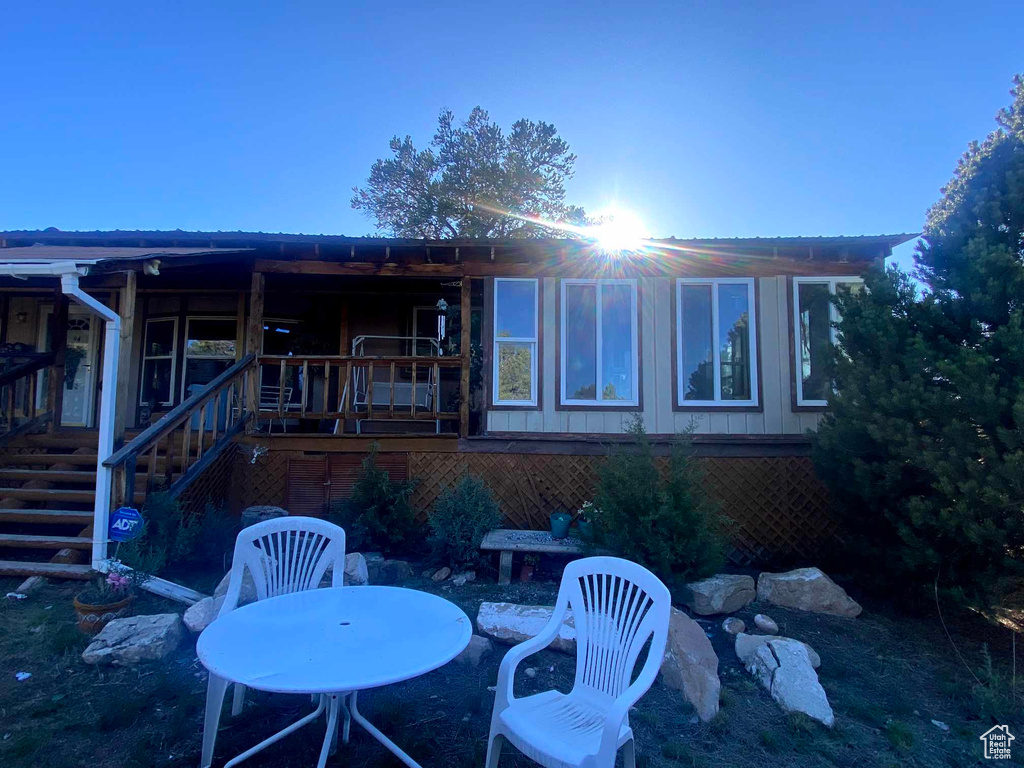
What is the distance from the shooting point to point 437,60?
9.71 meters

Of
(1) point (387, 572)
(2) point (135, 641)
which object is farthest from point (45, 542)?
(1) point (387, 572)

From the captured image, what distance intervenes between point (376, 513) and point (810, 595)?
4.11 metres

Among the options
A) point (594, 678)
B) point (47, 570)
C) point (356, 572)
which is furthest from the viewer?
point (47, 570)

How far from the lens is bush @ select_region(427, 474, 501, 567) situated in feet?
17.5

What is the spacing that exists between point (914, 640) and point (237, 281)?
9033mm

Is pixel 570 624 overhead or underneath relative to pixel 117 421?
underneath

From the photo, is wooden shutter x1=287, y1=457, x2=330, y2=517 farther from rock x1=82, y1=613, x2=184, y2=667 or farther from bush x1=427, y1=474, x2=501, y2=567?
rock x1=82, y1=613, x2=184, y2=667

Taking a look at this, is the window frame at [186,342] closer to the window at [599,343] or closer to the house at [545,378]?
the house at [545,378]

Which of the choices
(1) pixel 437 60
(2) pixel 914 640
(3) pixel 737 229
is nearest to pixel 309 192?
(1) pixel 437 60

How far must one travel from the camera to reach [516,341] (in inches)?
271

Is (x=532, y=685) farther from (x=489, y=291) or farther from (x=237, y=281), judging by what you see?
(x=237, y=281)

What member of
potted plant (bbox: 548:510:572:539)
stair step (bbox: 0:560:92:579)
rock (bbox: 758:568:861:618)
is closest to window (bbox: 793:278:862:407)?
rock (bbox: 758:568:861:618)

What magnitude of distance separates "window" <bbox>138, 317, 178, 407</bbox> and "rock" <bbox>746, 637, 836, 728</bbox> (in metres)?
8.96

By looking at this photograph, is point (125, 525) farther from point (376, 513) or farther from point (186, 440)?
point (376, 513)
